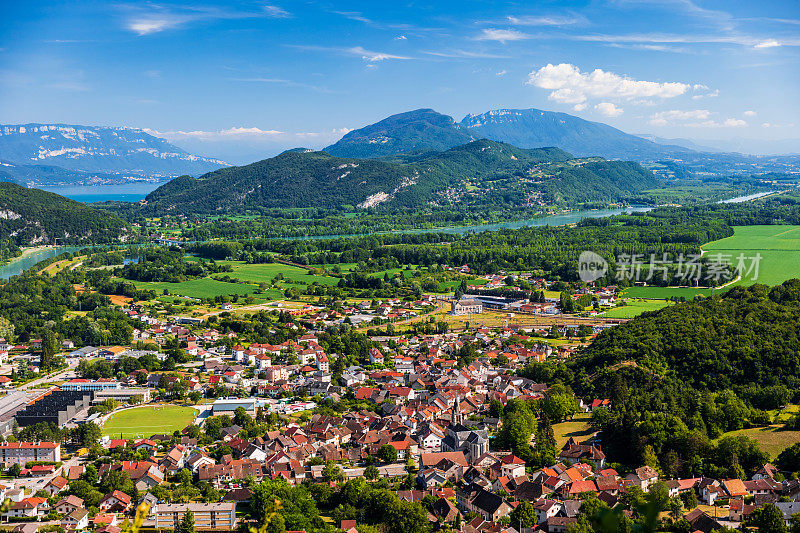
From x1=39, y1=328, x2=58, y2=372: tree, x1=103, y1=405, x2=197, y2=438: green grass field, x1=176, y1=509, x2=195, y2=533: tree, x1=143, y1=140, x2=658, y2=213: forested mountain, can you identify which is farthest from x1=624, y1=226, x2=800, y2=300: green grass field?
x1=143, y1=140, x2=658, y2=213: forested mountain

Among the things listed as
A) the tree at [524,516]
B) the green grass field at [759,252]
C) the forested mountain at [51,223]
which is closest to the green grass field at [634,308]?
the green grass field at [759,252]

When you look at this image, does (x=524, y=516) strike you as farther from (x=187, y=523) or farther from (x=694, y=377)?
(x=694, y=377)

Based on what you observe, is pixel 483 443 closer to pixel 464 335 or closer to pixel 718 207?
pixel 464 335

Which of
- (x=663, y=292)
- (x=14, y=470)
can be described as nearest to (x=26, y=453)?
(x=14, y=470)

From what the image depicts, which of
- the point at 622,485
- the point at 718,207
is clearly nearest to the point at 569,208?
the point at 718,207

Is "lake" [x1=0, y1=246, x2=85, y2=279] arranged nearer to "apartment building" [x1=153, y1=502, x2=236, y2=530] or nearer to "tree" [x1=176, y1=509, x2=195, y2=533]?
"apartment building" [x1=153, y1=502, x2=236, y2=530]

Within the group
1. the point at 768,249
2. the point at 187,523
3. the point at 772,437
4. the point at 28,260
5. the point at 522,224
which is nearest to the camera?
the point at 187,523
